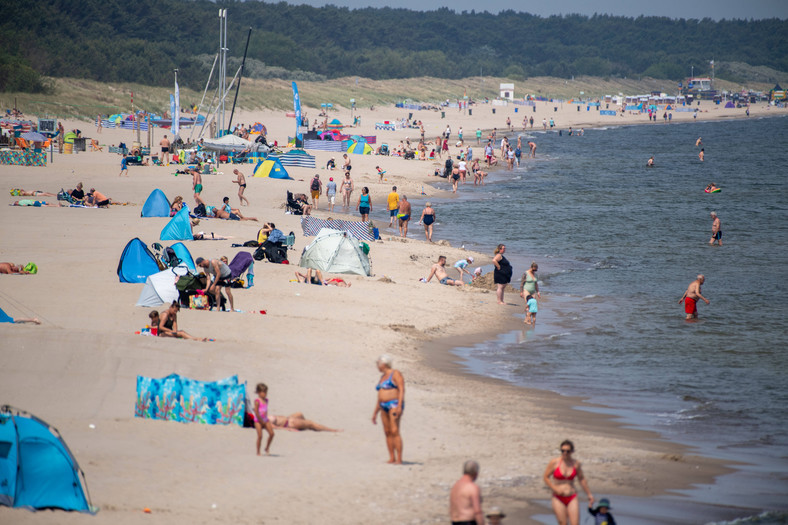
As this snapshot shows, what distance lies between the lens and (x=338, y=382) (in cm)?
1195

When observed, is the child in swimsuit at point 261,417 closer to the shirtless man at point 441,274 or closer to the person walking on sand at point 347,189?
the shirtless man at point 441,274

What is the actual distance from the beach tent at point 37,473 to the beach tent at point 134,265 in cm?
882

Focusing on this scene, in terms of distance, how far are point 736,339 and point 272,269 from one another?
31.0 feet

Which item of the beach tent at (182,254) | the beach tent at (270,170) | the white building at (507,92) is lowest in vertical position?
the beach tent at (182,254)

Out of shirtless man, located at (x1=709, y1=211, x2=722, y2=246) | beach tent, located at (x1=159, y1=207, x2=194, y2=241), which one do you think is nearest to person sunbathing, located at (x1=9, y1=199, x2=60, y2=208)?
beach tent, located at (x1=159, y1=207, x2=194, y2=241)

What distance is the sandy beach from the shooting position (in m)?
8.16

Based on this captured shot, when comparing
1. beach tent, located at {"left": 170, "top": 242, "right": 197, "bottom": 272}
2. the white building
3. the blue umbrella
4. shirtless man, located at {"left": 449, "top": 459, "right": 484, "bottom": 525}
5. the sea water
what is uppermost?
the white building

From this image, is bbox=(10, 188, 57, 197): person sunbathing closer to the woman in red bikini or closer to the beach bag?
the beach bag

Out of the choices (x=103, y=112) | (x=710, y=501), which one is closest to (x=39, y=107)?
(x=103, y=112)

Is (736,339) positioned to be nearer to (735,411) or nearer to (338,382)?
(735,411)

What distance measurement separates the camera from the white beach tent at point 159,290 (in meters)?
14.7

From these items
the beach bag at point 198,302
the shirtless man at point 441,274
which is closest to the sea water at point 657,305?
Result: the shirtless man at point 441,274

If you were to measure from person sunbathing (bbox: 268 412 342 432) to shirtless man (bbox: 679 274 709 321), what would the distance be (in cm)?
987

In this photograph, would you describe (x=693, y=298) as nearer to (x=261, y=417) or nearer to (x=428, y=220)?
(x=428, y=220)
